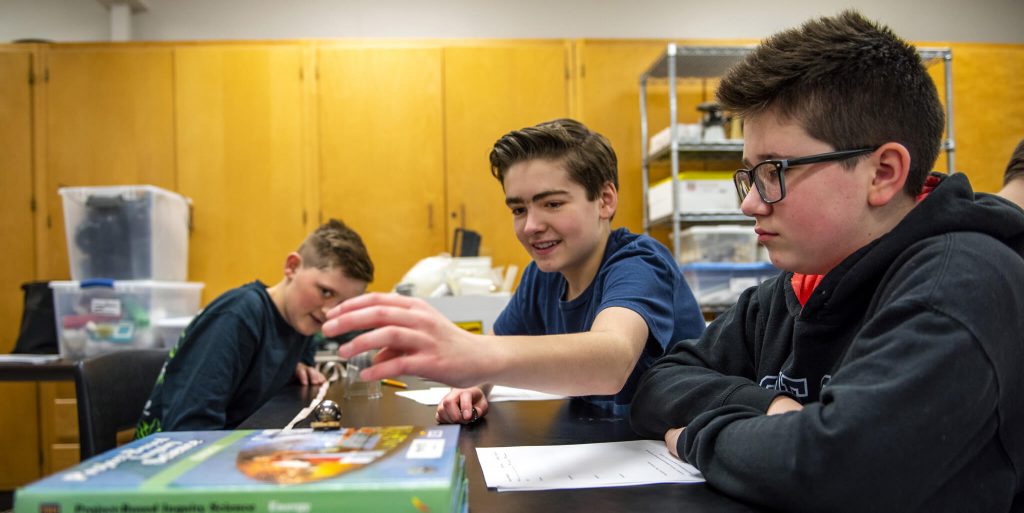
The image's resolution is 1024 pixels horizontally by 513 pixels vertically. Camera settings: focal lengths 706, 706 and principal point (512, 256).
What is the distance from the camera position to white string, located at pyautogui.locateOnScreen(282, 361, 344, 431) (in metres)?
1.15

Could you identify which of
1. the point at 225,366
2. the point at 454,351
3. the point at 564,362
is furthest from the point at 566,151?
the point at 225,366

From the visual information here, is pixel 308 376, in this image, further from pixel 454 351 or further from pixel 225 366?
pixel 454 351

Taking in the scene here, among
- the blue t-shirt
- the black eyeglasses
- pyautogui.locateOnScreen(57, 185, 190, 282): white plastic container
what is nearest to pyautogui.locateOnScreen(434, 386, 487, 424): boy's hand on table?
the blue t-shirt

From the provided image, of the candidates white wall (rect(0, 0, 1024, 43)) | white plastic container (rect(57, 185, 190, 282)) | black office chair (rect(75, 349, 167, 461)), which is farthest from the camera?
white wall (rect(0, 0, 1024, 43))

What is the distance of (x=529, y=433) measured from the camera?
97 centimetres

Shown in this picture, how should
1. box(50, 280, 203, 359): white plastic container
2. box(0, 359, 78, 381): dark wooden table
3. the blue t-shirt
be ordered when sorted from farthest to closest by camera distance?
box(50, 280, 203, 359): white plastic container, box(0, 359, 78, 381): dark wooden table, the blue t-shirt

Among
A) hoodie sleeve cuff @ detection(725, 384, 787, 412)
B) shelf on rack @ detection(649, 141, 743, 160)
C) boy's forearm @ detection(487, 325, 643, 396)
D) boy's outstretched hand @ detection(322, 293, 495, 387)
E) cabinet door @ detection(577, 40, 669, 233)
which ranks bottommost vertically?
hoodie sleeve cuff @ detection(725, 384, 787, 412)

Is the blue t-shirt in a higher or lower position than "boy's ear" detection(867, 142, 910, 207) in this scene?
lower

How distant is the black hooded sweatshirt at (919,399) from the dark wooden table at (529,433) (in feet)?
0.18

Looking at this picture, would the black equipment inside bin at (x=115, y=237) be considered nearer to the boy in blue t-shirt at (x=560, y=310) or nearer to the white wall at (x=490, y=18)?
the white wall at (x=490, y=18)

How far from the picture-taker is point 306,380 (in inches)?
72.1

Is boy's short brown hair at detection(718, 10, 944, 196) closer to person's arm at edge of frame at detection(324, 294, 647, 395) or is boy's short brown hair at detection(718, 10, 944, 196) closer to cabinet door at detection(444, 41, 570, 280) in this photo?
person's arm at edge of frame at detection(324, 294, 647, 395)

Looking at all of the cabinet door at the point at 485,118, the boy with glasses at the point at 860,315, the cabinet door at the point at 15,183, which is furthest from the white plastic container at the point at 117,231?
the boy with glasses at the point at 860,315

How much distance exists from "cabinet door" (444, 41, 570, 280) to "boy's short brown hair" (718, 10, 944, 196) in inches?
98.8
